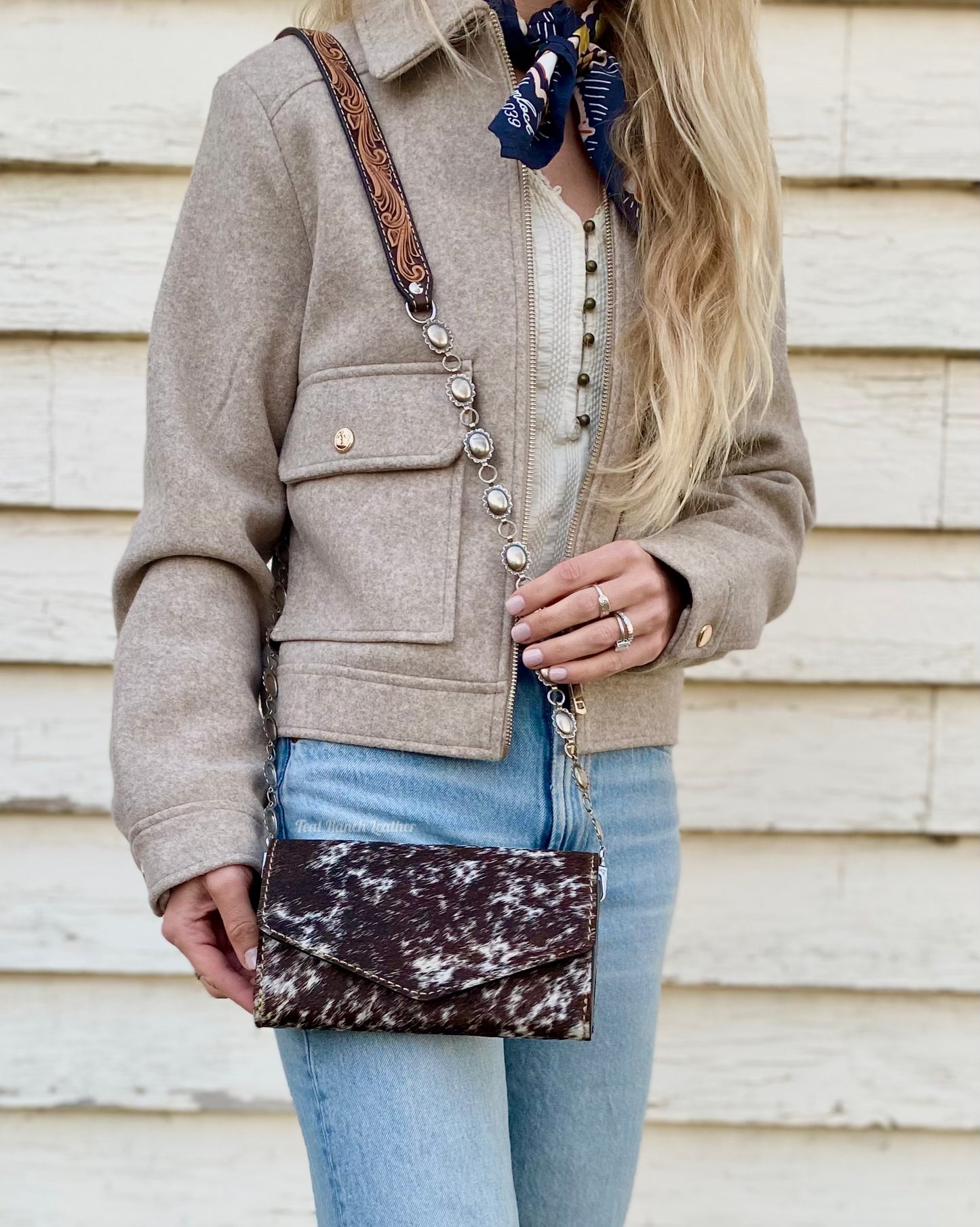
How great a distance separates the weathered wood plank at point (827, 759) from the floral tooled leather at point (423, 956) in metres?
0.97

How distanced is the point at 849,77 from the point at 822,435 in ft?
1.82

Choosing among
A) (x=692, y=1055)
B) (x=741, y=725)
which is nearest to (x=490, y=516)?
(x=741, y=725)

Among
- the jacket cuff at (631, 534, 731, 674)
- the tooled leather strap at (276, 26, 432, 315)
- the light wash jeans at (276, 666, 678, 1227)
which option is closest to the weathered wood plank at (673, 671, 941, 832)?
the light wash jeans at (276, 666, 678, 1227)

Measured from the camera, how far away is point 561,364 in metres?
1.18

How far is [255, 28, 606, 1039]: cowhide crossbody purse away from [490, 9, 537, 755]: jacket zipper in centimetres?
15

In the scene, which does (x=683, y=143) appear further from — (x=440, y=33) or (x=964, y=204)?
(x=964, y=204)

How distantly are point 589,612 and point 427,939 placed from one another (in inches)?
13.0

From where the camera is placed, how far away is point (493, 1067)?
1112mm

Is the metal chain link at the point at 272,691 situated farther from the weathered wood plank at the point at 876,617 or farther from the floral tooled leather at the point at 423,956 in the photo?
the weathered wood plank at the point at 876,617

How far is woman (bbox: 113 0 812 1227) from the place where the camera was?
1081 mm

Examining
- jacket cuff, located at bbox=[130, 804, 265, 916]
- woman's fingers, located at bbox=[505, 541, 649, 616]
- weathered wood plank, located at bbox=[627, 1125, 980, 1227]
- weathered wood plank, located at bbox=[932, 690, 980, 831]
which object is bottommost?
weathered wood plank, located at bbox=[627, 1125, 980, 1227]

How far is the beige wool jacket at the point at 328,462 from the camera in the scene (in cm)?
111

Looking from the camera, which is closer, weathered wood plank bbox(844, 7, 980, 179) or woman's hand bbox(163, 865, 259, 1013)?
woman's hand bbox(163, 865, 259, 1013)

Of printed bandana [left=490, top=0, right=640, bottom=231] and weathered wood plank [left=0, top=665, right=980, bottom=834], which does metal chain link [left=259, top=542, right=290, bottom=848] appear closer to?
printed bandana [left=490, top=0, right=640, bottom=231]
